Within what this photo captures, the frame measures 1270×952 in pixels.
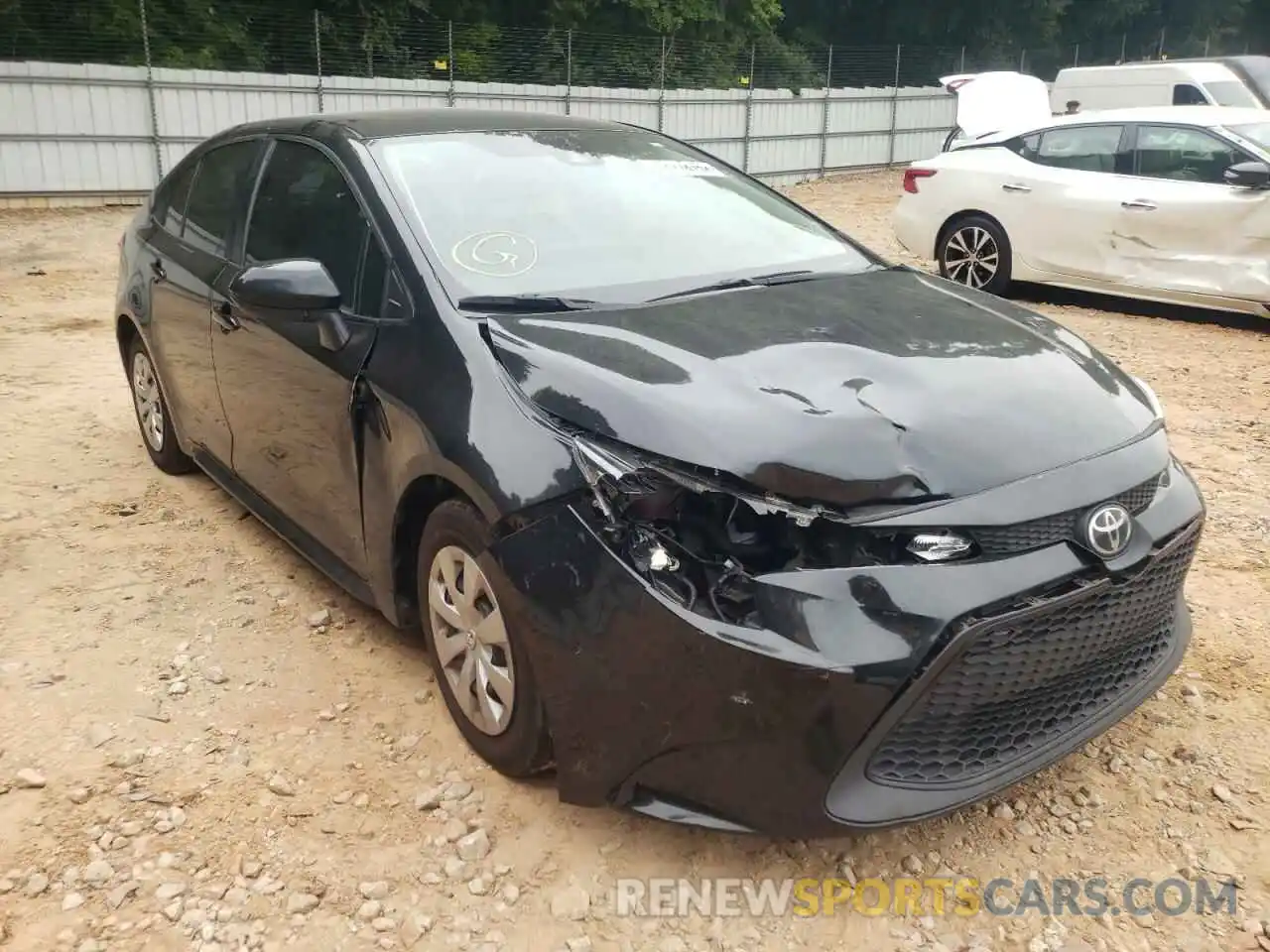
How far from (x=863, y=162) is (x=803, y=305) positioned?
2160 centimetres

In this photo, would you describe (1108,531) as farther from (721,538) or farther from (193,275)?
(193,275)

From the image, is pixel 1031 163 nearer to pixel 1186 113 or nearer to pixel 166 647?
pixel 1186 113

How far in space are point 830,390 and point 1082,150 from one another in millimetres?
7084

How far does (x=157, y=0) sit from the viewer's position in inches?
661

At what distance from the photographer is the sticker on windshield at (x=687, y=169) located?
3.64 m

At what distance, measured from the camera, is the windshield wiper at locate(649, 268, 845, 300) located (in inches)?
119

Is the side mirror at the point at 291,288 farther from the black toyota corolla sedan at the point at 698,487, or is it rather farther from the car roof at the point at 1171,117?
the car roof at the point at 1171,117

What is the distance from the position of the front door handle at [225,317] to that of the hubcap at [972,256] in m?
6.34

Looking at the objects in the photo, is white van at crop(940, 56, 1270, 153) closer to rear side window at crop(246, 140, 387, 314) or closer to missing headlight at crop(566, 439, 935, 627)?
rear side window at crop(246, 140, 387, 314)

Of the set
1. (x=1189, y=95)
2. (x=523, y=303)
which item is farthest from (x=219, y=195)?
(x=1189, y=95)

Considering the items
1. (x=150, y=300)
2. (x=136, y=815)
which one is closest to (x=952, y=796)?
(x=136, y=815)

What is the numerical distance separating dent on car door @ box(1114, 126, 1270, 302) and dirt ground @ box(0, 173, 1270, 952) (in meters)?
3.99

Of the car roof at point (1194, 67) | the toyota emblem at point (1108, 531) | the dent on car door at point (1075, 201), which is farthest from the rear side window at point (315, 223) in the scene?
the car roof at point (1194, 67)

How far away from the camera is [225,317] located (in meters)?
3.73
